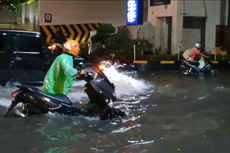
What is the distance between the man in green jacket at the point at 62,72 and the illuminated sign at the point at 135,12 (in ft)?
46.0

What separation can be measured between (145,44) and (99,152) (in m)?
16.0

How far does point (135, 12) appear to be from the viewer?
21.9 metres

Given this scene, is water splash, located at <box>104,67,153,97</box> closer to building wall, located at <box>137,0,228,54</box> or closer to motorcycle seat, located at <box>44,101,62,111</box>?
motorcycle seat, located at <box>44,101,62,111</box>

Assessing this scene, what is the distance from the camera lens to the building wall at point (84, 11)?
26.0 meters

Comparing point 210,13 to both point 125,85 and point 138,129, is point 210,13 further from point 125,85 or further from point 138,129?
point 138,129

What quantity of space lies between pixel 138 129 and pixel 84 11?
19.7 meters

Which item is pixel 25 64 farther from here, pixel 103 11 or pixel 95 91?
pixel 103 11

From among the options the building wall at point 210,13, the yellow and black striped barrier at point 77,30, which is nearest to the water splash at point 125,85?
the building wall at point 210,13

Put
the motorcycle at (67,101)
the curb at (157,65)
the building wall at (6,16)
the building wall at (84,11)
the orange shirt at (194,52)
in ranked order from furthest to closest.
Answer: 1. the building wall at (6,16)
2. the building wall at (84,11)
3. the curb at (157,65)
4. the orange shirt at (194,52)
5. the motorcycle at (67,101)

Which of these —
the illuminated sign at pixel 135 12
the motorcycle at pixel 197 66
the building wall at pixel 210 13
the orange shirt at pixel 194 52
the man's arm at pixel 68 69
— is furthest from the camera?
the building wall at pixel 210 13

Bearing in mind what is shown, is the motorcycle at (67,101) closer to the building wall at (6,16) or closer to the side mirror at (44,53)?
the side mirror at (44,53)

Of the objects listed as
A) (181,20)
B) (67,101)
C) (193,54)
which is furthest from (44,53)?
(181,20)

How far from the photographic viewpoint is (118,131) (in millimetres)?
7859

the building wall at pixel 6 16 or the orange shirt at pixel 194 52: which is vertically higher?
the building wall at pixel 6 16
